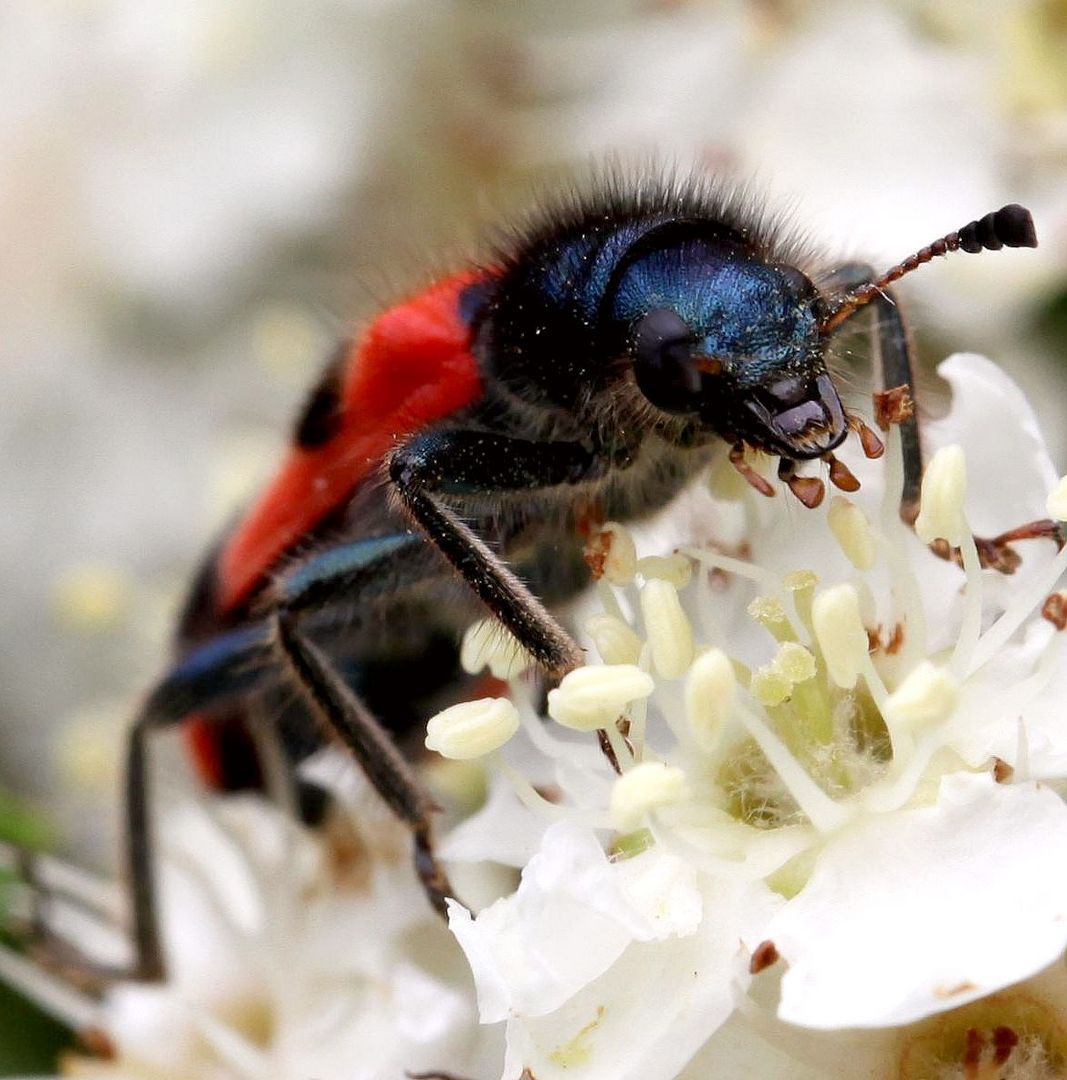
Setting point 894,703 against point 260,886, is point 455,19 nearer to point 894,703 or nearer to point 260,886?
point 260,886

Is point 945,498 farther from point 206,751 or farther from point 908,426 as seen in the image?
point 206,751

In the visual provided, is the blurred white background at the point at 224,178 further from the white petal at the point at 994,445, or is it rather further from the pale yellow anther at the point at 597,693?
the pale yellow anther at the point at 597,693

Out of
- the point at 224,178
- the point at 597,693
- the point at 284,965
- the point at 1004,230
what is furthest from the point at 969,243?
the point at 224,178

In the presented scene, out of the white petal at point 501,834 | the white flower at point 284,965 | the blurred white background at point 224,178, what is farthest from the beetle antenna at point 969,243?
the blurred white background at point 224,178

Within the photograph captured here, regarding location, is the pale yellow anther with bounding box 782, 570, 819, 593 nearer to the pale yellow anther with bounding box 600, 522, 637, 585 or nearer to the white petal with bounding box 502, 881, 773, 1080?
the pale yellow anther with bounding box 600, 522, 637, 585

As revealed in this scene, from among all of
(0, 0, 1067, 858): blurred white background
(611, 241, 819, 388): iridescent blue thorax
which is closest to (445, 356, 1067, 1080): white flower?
(611, 241, 819, 388): iridescent blue thorax

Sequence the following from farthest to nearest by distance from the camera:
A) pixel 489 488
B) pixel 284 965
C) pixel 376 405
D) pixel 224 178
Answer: pixel 224 178 → pixel 284 965 → pixel 376 405 → pixel 489 488
